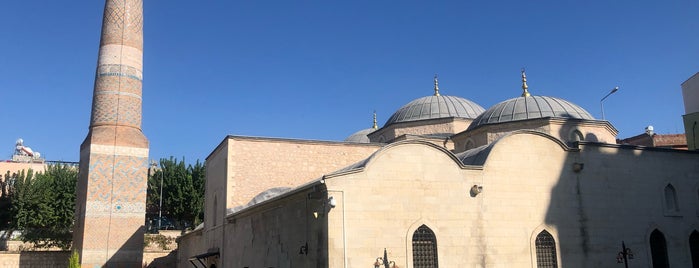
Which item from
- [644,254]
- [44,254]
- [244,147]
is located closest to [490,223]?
[644,254]

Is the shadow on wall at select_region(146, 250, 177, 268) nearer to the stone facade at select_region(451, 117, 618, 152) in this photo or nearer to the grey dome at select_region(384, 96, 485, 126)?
the grey dome at select_region(384, 96, 485, 126)

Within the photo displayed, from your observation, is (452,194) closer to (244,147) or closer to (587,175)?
(587,175)

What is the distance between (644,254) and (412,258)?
227 inches

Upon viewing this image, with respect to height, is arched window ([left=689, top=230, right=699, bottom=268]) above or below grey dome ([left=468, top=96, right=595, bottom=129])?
below

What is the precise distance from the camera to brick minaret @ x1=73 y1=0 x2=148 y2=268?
1830 cm

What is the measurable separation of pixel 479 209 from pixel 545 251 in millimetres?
1817

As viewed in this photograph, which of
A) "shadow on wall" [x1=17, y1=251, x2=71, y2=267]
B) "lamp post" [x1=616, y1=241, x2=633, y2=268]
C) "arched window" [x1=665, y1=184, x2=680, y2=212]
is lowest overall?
"lamp post" [x1=616, y1=241, x2=633, y2=268]

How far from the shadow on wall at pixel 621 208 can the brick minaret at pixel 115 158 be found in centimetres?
1322

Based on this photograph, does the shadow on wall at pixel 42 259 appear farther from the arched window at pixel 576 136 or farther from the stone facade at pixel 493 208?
the arched window at pixel 576 136

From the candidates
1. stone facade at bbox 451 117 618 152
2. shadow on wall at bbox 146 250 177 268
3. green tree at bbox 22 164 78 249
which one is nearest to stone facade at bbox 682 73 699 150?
stone facade at bbox 451 117 618 152

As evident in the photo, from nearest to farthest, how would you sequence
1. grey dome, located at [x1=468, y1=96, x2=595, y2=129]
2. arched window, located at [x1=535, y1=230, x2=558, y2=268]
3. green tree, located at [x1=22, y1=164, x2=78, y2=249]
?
1. arched window, located at [x1=535, y1=230, x2=558, y2=268]
2. grey dome, located at [x1=468, y1=96, x2=595, y2=129]
3. green tree, located at [x1=22, y1=164, x2=78, y2=249]

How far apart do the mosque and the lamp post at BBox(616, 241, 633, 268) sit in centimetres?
3

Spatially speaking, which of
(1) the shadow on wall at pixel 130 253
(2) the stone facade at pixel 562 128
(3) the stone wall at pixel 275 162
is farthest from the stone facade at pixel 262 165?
(2) the stone facade at pixel 562 128

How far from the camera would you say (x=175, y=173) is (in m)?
31.4
